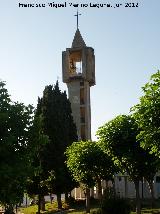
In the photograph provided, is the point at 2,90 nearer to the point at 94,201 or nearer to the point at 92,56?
the point at 94,201

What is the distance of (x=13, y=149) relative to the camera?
82.1ft

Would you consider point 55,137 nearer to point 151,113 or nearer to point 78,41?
point 78,41

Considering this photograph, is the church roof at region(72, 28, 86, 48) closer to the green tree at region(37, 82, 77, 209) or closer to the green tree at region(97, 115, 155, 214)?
the green tree at region(37, 82, 77, 209)

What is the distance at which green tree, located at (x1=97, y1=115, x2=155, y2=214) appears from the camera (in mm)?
35094

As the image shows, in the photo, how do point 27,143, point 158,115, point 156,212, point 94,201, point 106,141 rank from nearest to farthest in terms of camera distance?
point 158,115
point 27,143
point 106,141
point 156,212
point 94,201

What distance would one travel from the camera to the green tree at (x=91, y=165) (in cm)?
4450

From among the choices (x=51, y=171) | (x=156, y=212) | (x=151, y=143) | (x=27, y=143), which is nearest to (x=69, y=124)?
(x=51, y=171)

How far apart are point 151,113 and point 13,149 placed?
812 cm

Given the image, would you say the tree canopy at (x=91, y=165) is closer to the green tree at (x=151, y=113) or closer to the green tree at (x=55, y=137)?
the green tree at (x=55, y=137)

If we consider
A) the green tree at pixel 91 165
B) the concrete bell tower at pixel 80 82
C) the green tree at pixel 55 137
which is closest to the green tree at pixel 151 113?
the green tree at pixel 91 165

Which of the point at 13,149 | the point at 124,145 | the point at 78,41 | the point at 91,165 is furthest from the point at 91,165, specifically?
the point at 78,41

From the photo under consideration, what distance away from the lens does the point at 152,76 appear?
21984mm

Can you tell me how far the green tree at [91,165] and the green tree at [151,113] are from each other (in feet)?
72.7

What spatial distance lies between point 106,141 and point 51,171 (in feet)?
60.5
